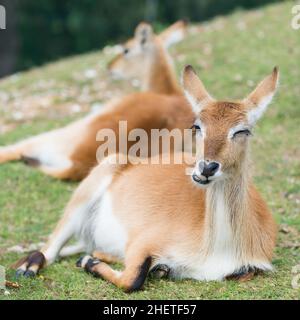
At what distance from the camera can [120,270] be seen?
559 cm

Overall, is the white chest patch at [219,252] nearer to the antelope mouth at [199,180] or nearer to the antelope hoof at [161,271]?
the antelope hoof at [161,271]

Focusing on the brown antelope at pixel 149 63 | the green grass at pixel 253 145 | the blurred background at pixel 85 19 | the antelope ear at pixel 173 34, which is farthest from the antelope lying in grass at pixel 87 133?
the blurred background at pixel 85 19

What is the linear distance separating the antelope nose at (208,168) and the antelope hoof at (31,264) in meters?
1.60

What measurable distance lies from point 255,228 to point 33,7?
19.4 metres

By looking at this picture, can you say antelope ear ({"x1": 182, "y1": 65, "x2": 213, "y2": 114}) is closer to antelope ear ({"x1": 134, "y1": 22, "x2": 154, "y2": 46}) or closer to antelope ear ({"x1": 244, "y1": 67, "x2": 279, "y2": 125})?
antelope ear ({"x1": 244, "y1": 67, "x2": 279, "y2": 125})

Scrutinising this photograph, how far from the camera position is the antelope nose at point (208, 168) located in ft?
15.4

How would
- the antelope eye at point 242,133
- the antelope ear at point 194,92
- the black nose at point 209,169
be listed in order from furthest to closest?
the antelope ear at point 194,92
the antelope eye at point 242,133
the black nose at point 209,169

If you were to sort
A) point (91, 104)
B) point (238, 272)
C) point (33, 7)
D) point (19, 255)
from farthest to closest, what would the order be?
point (33, 7) → point (91, 104) → point (19, 255) → point (238, 272)

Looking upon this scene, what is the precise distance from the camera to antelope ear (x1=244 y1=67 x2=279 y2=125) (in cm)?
504

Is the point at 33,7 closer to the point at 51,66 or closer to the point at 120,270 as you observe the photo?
the point at 51,66

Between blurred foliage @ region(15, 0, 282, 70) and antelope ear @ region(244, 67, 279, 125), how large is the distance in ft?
59.5

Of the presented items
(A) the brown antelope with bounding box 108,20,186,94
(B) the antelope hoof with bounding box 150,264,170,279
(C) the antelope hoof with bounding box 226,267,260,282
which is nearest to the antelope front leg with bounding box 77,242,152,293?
(B) the antelope hoof with bounding box 150,264,170,279
